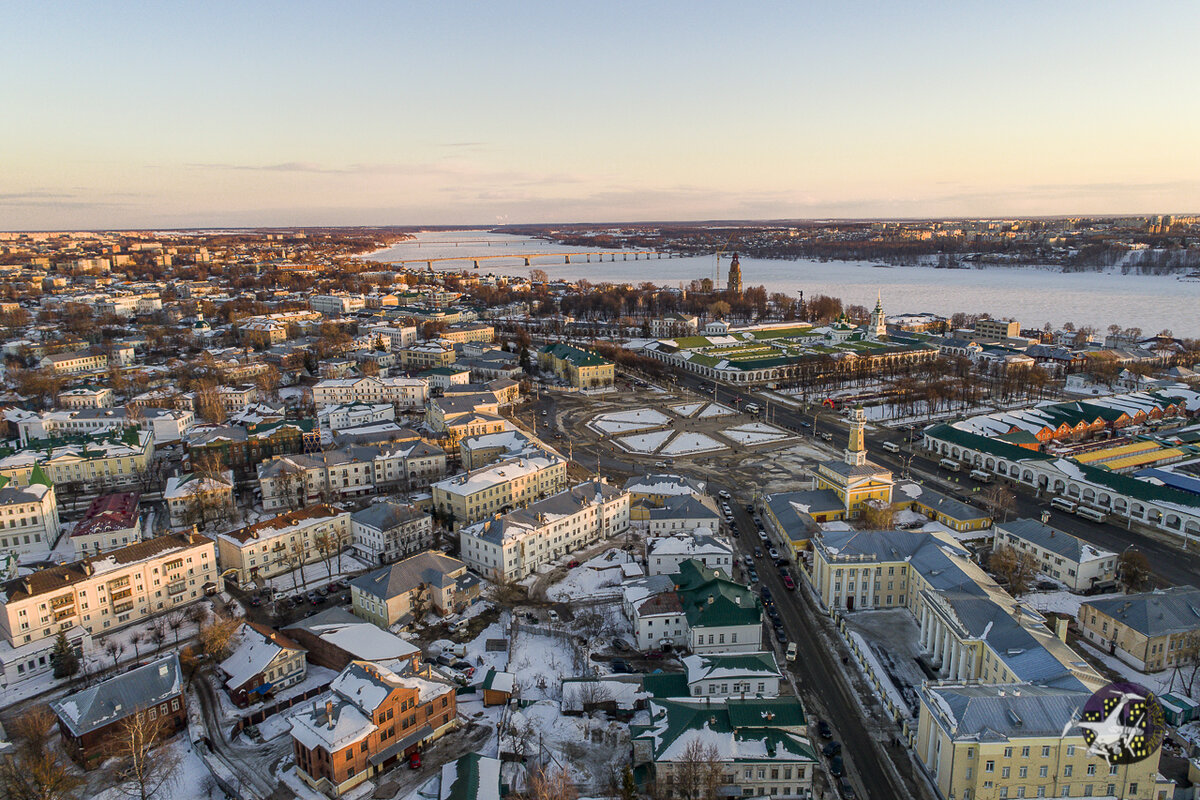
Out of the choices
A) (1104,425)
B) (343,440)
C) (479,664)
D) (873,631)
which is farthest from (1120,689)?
(1104,425)

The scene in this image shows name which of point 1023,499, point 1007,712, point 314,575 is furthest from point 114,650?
point 1023,499

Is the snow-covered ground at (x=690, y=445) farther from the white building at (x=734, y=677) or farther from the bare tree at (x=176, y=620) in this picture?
the bare tree at (x=176, y=620)

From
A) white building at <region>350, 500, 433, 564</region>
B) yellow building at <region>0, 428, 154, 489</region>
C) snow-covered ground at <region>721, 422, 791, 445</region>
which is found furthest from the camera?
snow-covered ground at <region>721, 422, 791, 445</region>

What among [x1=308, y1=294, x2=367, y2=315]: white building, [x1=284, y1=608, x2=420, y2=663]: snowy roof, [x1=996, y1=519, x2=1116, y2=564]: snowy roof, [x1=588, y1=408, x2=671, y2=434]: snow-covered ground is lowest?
[x1=284, y1=608, x2=420, y2=663]: snowy roof

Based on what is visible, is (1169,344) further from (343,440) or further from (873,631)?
(343,440)

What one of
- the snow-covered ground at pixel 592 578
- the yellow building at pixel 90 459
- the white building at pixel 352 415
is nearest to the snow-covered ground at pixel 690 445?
the snow-covered ground at pixel 592 578

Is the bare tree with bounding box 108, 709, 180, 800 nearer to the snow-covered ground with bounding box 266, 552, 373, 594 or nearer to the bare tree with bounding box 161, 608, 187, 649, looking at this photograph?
the bare tree with bounding box 161, 608, 187, 649

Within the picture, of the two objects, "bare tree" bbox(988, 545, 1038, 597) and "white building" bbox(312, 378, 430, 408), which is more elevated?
"white building" bbox(312, 378, 430, 408)

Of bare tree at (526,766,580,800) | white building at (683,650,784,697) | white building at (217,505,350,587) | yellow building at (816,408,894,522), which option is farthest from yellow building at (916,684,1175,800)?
white building at (217,505,350,587)

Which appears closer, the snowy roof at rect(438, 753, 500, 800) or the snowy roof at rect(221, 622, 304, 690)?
the snowy roof at rect(438, 753, 500, 800)
